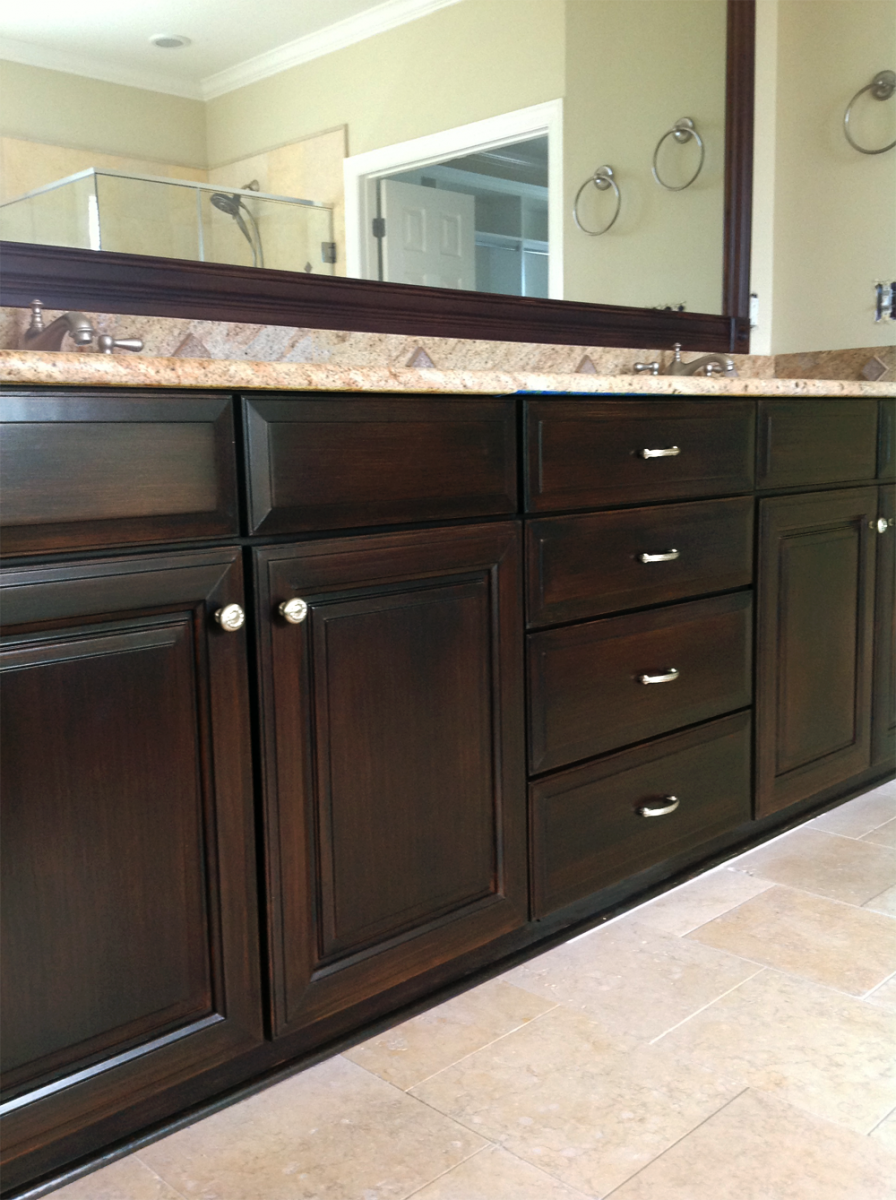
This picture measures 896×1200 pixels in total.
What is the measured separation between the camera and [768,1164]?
1220 mm

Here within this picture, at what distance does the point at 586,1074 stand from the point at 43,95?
1.51 m

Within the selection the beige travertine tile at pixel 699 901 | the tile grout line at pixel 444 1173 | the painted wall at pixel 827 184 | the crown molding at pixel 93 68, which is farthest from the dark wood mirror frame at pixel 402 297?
the tile grout line at pixel 444 1173

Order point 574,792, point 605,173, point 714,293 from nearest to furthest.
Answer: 1. point 574,792
2. point 605,173
3. point 714,293

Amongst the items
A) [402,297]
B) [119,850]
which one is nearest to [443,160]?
[402,297]

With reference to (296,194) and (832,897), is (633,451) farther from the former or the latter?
(832,897)

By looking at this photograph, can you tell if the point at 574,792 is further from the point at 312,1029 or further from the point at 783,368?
the point at 783,368

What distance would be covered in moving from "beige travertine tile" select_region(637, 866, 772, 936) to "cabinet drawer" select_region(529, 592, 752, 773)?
31 centimetres

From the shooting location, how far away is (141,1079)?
1.20 meters

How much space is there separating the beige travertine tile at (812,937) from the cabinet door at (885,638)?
63 cm

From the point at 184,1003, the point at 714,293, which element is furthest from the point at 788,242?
the point at 184,1003

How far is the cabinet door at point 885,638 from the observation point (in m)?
2.37

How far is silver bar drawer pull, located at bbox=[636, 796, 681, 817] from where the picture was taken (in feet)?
5.97

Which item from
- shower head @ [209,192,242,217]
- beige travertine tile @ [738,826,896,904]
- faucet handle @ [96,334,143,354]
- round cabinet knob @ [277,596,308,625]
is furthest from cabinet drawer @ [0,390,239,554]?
beige travertine tile @ [738,826,896,904]

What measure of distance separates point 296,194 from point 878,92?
1.68m
